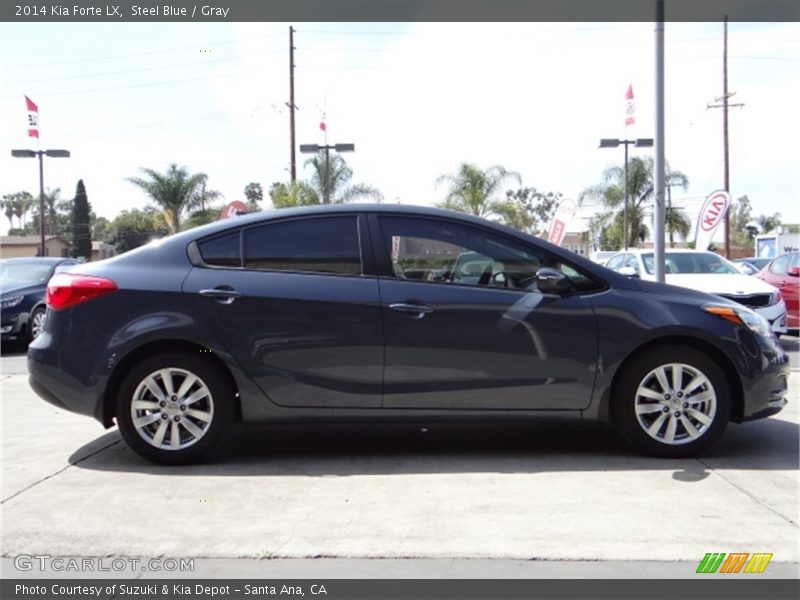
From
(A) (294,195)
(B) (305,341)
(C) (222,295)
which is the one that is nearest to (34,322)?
(C) (222,295)

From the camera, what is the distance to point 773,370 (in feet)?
16.0

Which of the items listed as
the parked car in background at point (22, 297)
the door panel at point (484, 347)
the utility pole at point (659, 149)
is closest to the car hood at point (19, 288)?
the parked car in background at point (22, 297)

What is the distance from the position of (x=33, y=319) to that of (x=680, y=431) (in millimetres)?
10647

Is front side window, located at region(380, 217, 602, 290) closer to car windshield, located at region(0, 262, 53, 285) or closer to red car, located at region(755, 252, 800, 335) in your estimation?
red car, located at region(755, 252, 800, 335)

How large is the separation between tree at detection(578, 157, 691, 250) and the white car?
24.4 m

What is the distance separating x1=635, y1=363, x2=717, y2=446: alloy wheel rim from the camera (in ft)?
15.7

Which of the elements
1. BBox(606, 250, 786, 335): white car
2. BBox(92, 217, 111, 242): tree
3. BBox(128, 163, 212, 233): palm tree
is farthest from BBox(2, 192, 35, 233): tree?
BBox(606, 250, 786, 335): white car

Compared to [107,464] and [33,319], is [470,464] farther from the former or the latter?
[33,319]

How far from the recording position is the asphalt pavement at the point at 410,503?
3.45 m

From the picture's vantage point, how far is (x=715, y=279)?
35.9 feet

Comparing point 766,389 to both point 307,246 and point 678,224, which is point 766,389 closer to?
point 307,246

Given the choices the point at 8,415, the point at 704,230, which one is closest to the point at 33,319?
the point at 8,415

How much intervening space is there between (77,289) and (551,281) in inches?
121
